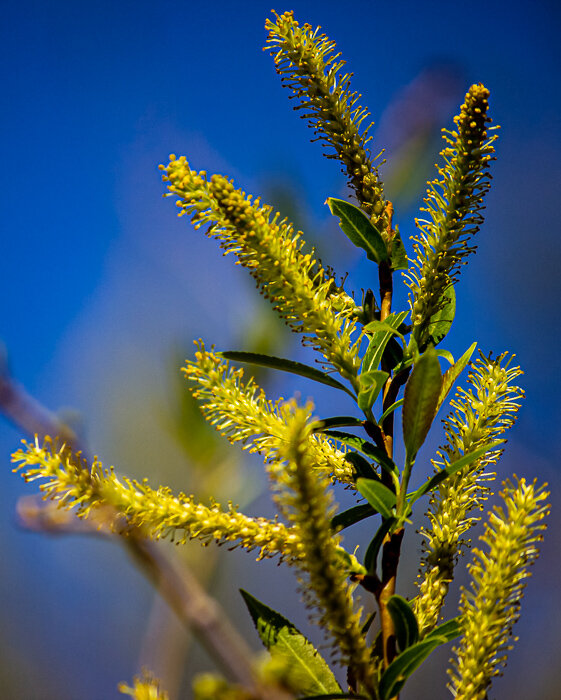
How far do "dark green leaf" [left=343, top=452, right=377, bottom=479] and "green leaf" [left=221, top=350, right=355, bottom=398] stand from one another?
6 cm

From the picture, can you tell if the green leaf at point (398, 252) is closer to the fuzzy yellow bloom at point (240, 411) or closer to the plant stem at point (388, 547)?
the plant stem at point (388, 547)

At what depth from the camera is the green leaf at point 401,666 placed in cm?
42

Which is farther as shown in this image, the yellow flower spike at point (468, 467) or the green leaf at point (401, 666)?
the yellow flower spike at point (468, 467)

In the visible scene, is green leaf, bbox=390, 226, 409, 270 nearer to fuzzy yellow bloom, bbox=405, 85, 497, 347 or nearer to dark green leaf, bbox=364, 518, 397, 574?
fuzzy yellow bloom, bbox=405, 85, 497, 347

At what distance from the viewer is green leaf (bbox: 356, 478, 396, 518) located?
1.49 ft

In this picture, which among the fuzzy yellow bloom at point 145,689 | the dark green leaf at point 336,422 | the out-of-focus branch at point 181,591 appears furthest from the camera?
the dark green leaf at point 336,422

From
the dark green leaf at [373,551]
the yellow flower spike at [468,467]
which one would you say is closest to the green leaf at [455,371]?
the yellow flower spike at [468,467]

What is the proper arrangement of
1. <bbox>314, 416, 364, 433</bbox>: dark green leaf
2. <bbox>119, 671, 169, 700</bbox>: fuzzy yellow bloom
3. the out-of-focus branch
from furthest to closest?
<bbox>314, 416, 364, 433</bbox>: dark green leaf
<bbox>119, 671, 169, 700</bbox>: fuzzy yellow bloom
the out-of-focus branch

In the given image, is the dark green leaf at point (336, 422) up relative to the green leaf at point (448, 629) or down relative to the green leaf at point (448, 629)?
up

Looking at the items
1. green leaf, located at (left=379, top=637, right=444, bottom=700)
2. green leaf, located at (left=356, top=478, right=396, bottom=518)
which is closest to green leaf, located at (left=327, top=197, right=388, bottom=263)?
green leaf, located at (left=356, top=478, right=396, bottom=518)

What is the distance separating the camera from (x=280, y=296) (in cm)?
50

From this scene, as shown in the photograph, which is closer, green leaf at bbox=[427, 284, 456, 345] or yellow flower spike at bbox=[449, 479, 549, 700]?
yellow flower spike at bbox=[449, 479, 549, 700]

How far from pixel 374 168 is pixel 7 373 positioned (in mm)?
382

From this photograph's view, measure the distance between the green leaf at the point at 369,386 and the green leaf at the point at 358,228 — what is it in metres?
0.13
